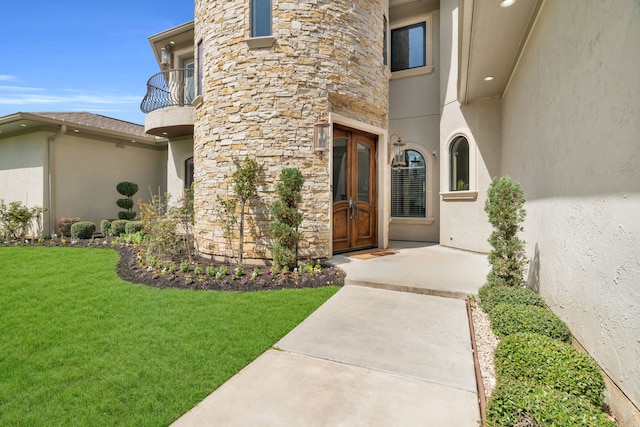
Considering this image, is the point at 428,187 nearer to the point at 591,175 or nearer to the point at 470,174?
the point at 470,174

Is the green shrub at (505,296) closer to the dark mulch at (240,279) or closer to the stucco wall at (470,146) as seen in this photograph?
the dark mulch at (240,279)

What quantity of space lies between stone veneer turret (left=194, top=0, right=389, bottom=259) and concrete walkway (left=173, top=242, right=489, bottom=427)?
8.46ft

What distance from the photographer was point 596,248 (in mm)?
2479

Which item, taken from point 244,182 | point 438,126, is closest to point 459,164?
point 438,126

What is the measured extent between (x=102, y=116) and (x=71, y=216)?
19.5 ft

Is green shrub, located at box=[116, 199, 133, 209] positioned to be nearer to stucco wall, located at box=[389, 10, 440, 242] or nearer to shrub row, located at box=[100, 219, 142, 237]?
shrub row, located at box=[100, 219, 142, 237]

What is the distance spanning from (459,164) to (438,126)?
1.65m

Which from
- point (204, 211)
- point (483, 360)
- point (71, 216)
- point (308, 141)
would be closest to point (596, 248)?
point (483, 360)

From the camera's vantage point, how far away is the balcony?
9.77 meters

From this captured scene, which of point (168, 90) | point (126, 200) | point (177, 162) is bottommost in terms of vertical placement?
point (126, 200)

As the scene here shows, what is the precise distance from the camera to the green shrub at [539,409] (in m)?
1.64

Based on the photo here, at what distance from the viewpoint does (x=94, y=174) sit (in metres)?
11.9

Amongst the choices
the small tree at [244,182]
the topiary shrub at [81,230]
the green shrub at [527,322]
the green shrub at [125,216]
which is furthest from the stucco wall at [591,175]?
the green shrub at [125,216]

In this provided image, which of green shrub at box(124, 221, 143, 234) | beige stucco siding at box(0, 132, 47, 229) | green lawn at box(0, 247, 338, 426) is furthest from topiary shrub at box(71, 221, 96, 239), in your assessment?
green lawn at box(0, 247, 338, 426)
